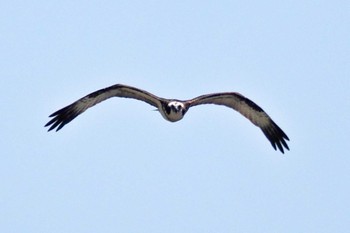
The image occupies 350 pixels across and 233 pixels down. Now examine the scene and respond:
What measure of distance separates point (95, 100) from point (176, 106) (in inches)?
90.5

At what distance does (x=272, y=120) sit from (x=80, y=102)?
5632 mm

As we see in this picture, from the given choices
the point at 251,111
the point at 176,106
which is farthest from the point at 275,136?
the point at 176,106

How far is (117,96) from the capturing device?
3238 centimetres

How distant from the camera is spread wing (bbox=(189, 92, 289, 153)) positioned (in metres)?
33.0

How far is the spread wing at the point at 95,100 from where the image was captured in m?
32.1

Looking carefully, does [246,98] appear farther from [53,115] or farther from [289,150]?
[53,115]

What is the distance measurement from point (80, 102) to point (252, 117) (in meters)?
4.98

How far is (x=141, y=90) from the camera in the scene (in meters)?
32.0

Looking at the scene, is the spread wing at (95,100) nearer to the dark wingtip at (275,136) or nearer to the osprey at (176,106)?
the osprey at (176,106)

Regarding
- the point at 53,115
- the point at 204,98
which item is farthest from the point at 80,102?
the point at 204,98

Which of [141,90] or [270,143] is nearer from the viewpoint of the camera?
[141,90]

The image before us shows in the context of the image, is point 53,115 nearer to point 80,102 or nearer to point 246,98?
point 80,102

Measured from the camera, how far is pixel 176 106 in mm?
31766

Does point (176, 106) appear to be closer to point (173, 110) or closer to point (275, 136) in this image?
point (173, 110)
